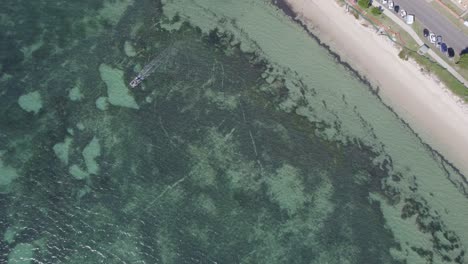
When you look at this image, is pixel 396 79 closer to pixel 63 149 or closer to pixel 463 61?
A: pixel 463 61

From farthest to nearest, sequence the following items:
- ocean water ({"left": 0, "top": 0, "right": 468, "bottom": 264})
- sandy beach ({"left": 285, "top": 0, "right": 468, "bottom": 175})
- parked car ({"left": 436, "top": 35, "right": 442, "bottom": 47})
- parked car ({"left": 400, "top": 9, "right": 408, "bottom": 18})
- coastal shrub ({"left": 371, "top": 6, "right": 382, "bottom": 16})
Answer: parked car ({"left": 400, "top": 9, "right": 408, "bottom": 18})
coastal shrub ({"left": 371, "top": 6, "right": 382, "bottom": 16})
parked car ({"left": 436, "top": 35, "right": 442, "bottom": 47})
sandy beach ({"left": 285, "top": 0, "right": 468, "bottom": 175})
ocean water ({"left": 0, "top": 0, "right": 468, "bottom": 264})

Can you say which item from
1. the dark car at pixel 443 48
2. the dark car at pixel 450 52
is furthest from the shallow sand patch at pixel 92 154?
the dark car at pixel 450 52

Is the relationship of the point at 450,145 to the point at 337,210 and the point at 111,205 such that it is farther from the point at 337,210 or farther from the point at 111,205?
the point at 111,205

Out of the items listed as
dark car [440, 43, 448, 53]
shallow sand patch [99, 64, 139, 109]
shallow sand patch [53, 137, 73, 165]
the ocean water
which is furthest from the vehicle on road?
shallow sand patch [53, 137, 73, 165]

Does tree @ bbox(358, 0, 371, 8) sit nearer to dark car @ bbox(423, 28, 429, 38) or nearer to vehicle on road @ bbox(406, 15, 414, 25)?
vehicle on road @ bbox(406, 15, 414, 25)

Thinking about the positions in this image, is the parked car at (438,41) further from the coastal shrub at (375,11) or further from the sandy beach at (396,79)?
the coastal shrub at (375,11)
